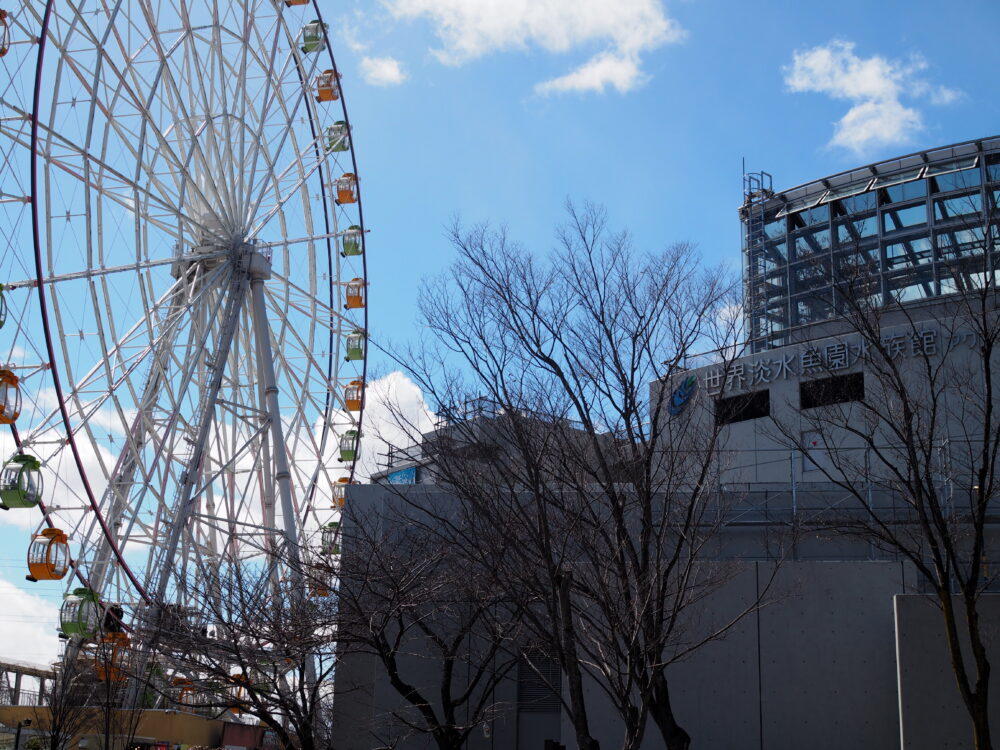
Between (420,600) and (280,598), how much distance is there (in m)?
3.12

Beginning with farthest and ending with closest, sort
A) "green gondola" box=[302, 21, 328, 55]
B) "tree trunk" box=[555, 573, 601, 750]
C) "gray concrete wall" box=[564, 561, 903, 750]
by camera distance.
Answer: "green gondola" box=[302, 21, 328, 55] → "gray concrete wall" box=[564, 561, 903, 750] → "tree trunk" box=[555, 573, 601, 750]

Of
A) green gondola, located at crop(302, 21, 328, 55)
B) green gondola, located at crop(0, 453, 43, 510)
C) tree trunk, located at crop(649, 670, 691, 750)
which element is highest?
green gondola, located at crop(302, 21, 328, 55)

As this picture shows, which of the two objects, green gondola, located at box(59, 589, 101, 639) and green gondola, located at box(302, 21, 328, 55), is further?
green gondola, located at box(302, 21, 328, 55)

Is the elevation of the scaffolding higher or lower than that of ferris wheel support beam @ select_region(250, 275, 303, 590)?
higher

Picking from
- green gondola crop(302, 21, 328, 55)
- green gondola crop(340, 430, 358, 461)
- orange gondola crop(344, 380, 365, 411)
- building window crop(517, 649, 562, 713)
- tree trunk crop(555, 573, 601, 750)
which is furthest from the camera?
green gondola crop(340, 430, 358, 461)

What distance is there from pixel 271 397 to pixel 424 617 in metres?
8.97

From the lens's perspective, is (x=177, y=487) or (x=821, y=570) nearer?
(x=821, y=570)

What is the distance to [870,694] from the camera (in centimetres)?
1742

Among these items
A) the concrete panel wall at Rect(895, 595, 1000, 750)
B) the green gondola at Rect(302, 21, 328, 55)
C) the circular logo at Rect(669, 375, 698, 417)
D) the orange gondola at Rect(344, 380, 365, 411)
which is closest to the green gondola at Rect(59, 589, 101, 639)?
the orange gondola at Rect(344, 380, 365, 411)

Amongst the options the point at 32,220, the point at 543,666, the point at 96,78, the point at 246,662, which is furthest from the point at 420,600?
the point at 96,78

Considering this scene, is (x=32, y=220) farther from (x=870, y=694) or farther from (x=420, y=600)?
(x=870, y=694)

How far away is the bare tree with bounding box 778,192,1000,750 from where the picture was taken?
43.4ft

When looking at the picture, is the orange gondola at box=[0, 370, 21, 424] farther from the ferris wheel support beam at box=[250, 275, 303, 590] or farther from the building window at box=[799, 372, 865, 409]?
the building window at box=[799, 372, 865, 409]

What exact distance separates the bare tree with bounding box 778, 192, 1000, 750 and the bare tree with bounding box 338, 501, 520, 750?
515 centimetres
